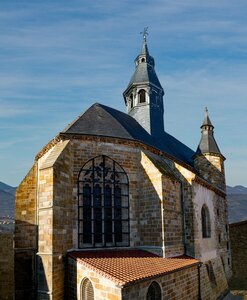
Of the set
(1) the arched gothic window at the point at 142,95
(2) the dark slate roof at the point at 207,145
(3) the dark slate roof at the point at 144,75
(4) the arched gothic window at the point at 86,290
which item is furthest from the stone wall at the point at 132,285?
(3) the dark slate roof at the point at 144,75

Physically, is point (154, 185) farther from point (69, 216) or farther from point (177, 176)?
point (69, 216)

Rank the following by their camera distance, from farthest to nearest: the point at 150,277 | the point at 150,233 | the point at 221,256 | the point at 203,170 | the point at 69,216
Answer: the point at 203,170 → the point at 221,256 → the point at 150,233 → the point at 69,216 → the point at 150,277

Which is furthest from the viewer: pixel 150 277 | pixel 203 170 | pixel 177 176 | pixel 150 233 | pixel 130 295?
pixel 203 170

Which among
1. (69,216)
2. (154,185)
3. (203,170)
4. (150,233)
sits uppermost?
(203,170)

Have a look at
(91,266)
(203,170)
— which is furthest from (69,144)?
(203,170)

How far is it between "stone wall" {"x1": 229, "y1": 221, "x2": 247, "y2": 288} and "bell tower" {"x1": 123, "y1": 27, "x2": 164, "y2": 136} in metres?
9.09

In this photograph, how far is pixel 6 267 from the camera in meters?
14.0

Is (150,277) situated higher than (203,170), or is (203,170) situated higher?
(203,170)

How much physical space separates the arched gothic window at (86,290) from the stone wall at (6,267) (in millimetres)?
5483

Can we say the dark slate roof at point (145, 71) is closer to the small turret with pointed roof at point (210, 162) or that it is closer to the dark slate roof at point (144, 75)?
the dark slate roof at point (144, 75)

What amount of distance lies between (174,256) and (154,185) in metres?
3.12

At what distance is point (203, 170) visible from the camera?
21.3m

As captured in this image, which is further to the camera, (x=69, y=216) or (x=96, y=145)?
(x=96, y=145)

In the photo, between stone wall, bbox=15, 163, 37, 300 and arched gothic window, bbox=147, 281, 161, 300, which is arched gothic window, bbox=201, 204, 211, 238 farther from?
stone wall, bbox=15, 163, 37, 300
